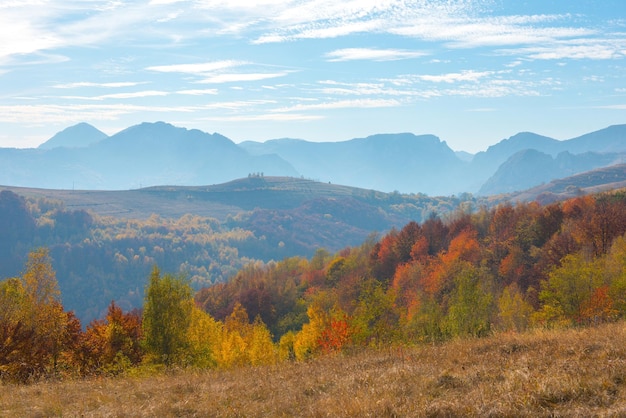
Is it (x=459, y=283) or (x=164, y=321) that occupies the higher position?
(x=164, y=321)

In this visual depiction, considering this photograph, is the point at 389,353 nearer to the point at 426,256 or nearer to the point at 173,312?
the point at 173,312

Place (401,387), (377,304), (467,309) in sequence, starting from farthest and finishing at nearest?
(377,304) → (467,309) → (401,387)

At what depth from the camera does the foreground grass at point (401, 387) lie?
35.0 feet

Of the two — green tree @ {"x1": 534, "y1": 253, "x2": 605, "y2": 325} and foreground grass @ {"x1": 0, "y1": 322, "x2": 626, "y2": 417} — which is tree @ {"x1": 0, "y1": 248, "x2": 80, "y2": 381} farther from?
green tree @ {"x1": 534, "y1": 253, "x2": 605, "y2": 325}

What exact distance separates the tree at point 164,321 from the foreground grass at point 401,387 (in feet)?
47.1

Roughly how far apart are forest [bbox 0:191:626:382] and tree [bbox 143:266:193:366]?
67 mm

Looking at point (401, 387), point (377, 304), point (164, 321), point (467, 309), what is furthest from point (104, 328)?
point (401, 387)

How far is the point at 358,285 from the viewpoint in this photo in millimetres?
99312

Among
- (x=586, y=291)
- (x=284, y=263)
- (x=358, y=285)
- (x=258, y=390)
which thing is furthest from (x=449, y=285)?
(x=284, y=263)

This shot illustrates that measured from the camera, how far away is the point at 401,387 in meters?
12.5

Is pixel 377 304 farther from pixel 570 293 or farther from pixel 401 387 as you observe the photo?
pixel 401 387

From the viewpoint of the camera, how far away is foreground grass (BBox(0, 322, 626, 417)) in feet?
35.0

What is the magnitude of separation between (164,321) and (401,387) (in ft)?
76.4

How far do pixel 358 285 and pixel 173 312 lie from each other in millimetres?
69648
